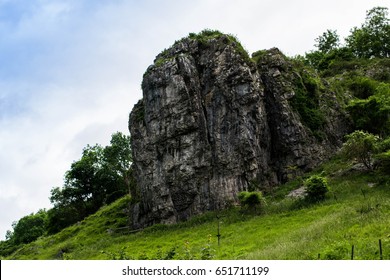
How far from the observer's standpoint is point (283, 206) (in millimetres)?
38656

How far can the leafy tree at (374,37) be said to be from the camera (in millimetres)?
83000

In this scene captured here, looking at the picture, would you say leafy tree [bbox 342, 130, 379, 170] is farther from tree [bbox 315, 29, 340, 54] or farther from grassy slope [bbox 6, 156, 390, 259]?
tree [bbox 315, 29, 340, 54]

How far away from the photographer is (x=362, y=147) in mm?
39750

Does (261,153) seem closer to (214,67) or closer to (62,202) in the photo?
(214,67)

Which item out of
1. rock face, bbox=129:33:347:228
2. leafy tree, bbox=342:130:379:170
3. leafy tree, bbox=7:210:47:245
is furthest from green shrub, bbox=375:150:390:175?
leafy tree, bbox=7:210:47:245

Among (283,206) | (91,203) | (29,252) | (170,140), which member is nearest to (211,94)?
(170,140)

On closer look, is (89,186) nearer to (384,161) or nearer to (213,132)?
(213,132)

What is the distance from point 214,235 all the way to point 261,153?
51.8 ft

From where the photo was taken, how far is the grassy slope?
21250 mm

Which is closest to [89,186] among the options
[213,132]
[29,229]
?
[29,229]

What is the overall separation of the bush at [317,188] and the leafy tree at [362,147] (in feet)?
18.1

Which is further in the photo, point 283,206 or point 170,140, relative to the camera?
point 170,140

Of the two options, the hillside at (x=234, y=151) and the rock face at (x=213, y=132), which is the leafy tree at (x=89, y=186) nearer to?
the hillside at (x=234, y=151)

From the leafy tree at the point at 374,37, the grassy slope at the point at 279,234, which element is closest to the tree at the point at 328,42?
the leafy tree at the point at 374,37
